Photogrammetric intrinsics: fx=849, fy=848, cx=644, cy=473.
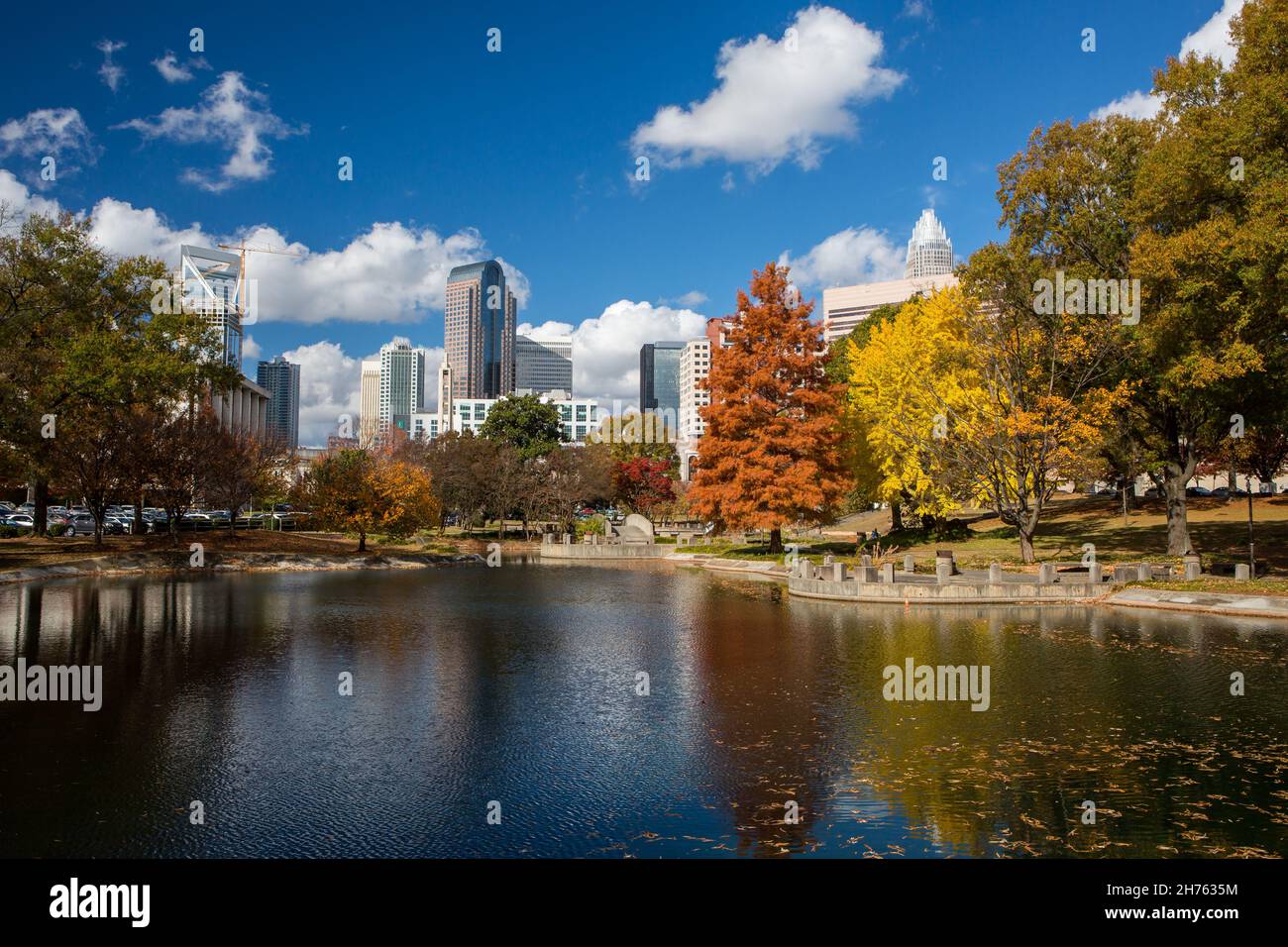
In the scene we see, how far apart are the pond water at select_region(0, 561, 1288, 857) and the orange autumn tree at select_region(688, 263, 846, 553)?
19723 mm

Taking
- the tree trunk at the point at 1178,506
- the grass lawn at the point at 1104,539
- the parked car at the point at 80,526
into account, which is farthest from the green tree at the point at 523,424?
the tree trunk at the point at 1178,506

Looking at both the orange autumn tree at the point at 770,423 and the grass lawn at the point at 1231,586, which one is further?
Answer: the orange autumn tree at the point at 770,423

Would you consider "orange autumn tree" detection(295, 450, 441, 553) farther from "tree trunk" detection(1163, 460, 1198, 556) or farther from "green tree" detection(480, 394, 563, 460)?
"tree trunk" detection(1163, 460, 1198, 556)

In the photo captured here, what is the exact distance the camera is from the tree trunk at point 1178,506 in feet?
118

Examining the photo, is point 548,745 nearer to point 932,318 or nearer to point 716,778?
point 716,778

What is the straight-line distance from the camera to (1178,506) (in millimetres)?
36406

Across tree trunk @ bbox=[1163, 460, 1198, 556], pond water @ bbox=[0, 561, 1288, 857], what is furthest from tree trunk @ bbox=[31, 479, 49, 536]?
tree trunk @ bbox=[1163, 460, 1198, 556]

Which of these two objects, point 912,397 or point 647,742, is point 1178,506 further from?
point 647,742

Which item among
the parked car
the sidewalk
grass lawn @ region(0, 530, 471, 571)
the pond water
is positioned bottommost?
the pond water

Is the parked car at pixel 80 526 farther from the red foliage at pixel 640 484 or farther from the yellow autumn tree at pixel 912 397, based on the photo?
the yellow autumn tree at pixel 912 397

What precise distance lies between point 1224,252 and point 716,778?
85.4 feet

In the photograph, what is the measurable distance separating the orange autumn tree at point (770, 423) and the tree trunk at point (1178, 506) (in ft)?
50.3

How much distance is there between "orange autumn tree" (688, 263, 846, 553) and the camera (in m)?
44.5

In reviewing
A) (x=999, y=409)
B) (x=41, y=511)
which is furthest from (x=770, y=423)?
(x=41, y=511)
